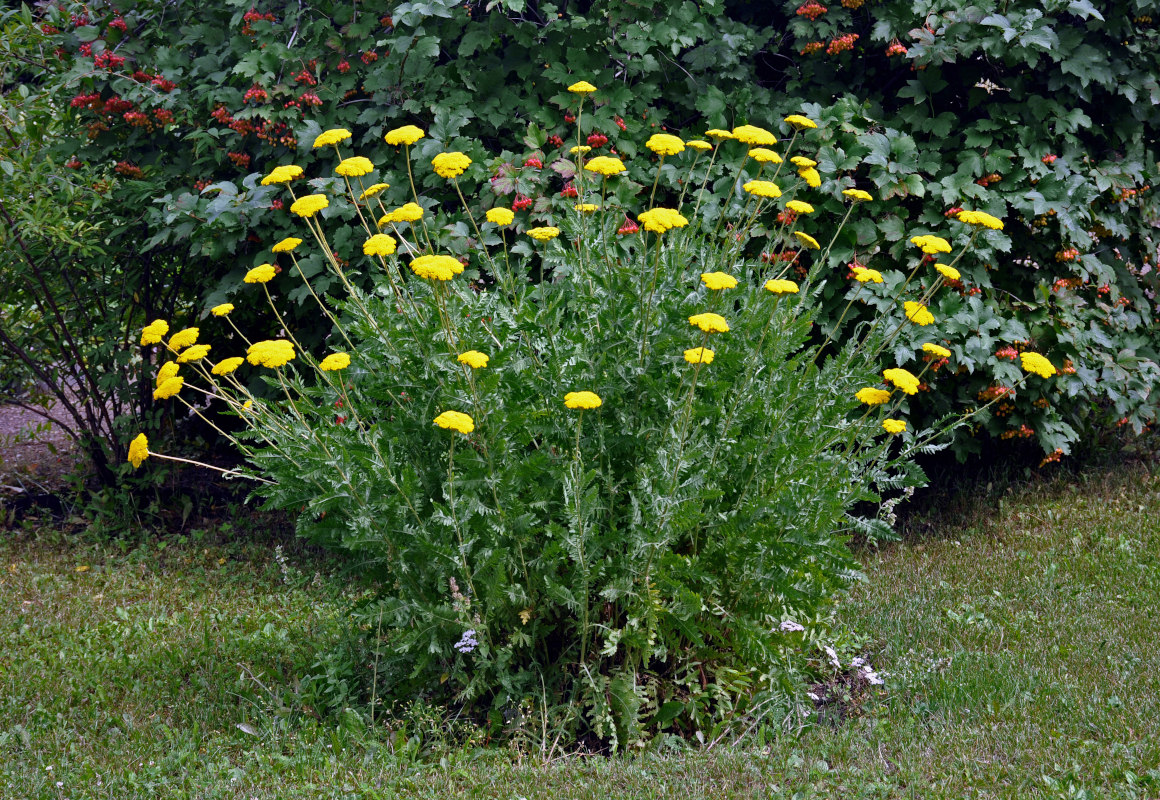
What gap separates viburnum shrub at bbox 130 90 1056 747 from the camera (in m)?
2.71

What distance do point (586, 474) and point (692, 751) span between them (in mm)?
847

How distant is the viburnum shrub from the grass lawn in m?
0.24

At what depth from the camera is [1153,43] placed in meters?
4.48

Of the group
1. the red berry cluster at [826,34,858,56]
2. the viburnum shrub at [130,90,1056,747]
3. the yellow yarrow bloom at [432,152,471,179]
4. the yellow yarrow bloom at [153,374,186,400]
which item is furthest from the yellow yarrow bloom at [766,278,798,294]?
the red berry cluster at [826,34,858,56]

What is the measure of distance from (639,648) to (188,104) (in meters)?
3.32

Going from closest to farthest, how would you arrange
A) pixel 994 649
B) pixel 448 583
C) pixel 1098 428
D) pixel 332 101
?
pixel 448 583 < pixel 994 649 < pixel 332 101 < pixel 1098 428

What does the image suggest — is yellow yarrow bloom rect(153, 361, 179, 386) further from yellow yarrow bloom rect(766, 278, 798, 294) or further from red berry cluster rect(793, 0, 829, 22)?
red berry cluster rect(793, 0, 829, 22)

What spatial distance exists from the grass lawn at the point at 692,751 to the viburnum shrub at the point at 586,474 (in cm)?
24

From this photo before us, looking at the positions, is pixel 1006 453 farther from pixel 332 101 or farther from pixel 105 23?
pixel 105 23

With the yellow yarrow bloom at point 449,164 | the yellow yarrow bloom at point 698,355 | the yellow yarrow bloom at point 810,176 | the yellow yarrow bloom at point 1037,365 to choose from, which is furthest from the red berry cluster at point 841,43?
the yellow yarrow bloom at point 698,355

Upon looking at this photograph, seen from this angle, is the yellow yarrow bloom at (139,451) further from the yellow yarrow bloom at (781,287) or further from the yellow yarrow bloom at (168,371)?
the yellow yarrow bloom at (781,287)

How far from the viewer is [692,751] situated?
110 inches

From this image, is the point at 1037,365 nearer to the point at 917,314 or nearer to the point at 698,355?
the point at 917,314

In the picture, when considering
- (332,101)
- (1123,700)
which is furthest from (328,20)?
(1123,700)
